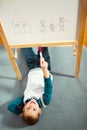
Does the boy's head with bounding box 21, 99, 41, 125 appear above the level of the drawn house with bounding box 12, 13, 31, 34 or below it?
below

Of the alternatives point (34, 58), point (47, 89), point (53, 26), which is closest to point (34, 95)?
point (47, 89)

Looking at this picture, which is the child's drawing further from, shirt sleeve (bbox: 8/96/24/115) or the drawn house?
shirt sleeve (bbox: 8/96/24/115)

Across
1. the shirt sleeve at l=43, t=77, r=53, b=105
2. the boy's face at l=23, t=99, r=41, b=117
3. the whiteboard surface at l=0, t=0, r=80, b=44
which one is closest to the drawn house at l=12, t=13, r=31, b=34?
the whiteboard surface at l=0, t=0, r=80, b=44

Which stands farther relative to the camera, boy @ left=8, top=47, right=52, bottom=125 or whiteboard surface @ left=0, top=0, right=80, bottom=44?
boy @ left=8, top=47, right=52, bottom=125

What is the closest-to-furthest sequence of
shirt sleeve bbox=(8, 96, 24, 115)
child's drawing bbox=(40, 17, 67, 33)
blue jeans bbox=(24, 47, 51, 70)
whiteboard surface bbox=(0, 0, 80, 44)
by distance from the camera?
1. whiteboard surface bbox=(0, 0, 80, 44)
2. child's drawing bbox=(40, 17, 67, 33)
3. shirt sleeve bbox=(8, 96, 24, 115)
4. blue jeans bbox=(24, 47, 51, 70)

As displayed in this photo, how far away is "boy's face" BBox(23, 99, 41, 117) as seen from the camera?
1.07m

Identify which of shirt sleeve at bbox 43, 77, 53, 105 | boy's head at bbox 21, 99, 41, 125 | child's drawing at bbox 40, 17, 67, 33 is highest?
child's drawing at bbox 40, 17, 67, 33

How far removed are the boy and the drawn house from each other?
0.73 feet

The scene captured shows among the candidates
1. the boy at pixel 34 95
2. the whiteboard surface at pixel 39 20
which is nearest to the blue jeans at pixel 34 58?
the boy at pixel 34 95

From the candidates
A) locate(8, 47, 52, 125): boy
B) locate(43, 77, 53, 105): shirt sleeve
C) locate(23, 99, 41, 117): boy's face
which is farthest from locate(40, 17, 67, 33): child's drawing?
locate(23, 99, 41, 117): boy's face

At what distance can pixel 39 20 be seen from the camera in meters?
1.03

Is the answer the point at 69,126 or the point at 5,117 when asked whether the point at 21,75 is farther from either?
the point at 69,126

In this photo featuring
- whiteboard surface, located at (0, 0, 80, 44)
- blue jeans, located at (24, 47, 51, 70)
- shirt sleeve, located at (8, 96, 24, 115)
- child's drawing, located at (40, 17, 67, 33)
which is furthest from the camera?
blue jeans, located at (24, 47, 51, 70)

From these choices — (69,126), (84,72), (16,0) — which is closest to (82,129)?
(69,126)
